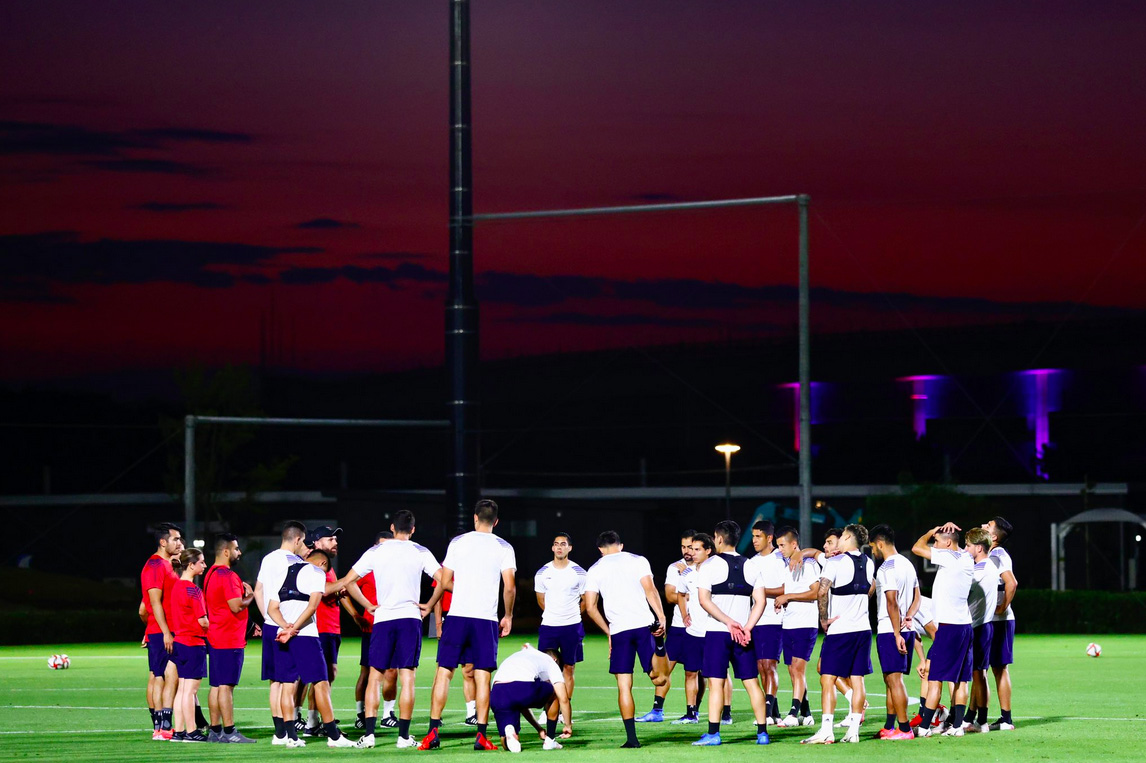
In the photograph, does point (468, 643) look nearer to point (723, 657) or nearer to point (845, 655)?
point (723, 657)

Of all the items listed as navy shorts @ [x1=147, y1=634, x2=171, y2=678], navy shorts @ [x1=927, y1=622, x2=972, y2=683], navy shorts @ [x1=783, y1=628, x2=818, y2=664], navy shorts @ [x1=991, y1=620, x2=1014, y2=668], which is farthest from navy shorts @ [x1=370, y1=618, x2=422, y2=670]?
navy shorts @ [x1=991, y1=620, x2=1014, y2=668]

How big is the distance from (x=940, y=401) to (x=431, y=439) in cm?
2269

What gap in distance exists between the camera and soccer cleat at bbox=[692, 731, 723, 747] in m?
13.7

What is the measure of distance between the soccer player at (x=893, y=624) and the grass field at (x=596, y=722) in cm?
34

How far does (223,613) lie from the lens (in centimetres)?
1470

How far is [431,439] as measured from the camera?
230 ft

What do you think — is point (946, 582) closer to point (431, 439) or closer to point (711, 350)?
point (711, 350)

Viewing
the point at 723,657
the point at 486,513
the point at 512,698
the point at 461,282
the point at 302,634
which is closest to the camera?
the point at 512,698

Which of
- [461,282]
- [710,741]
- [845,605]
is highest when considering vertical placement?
[461,282]

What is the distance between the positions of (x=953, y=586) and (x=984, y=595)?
0.56 metres

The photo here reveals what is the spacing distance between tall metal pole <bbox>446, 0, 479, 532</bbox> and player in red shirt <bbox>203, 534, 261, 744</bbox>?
10722 mm

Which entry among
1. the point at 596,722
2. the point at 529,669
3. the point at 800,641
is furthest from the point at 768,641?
the point at 529,669

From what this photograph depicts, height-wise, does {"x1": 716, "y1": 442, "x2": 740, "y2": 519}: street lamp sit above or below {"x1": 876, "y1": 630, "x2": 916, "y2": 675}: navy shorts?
above

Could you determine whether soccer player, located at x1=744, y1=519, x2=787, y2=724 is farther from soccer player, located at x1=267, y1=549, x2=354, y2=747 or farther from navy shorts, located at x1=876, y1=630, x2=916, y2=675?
soccer player, located at x1=267, y1=549, x2=354, y2=747
